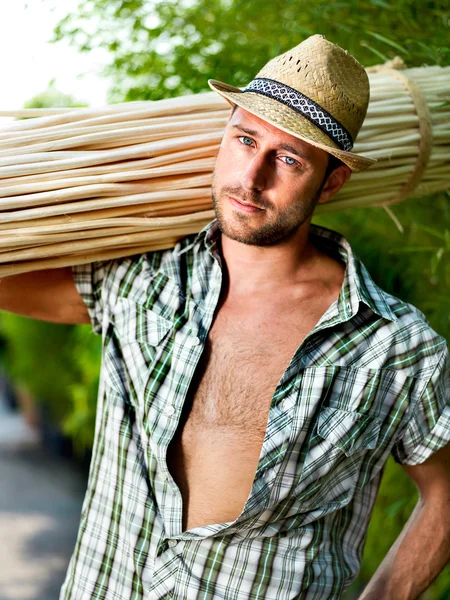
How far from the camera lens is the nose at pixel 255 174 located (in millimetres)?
1365

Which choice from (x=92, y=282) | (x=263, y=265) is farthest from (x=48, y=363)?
(x=263, y=265)

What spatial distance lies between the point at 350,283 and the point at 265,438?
366mm

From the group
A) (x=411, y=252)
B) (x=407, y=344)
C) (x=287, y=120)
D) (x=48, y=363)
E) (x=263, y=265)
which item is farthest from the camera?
(x=48, y=363)

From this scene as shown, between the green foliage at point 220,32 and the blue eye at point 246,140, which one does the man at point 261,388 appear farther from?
the green foliage at point 220,32

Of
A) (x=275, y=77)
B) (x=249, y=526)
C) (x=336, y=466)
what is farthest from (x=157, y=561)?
(x=275, y=77)

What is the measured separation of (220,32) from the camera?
7.53 feet

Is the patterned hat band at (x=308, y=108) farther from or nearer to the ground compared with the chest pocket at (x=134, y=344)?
farther from the ground

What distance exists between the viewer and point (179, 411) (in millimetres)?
1455

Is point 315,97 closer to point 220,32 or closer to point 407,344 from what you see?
point 407,344

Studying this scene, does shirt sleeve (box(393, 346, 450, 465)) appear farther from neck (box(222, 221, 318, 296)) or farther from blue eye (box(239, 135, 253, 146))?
blue eye (box(239, 135, 253, 146))

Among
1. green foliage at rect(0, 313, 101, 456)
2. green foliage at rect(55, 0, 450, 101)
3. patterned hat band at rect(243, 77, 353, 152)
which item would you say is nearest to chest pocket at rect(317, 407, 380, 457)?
patterned hat band at rect(243, 77, 353, 152)

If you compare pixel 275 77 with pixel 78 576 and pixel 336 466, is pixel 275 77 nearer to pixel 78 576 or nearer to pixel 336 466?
pixel 336 466

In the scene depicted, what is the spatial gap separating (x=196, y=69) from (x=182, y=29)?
0.13 m

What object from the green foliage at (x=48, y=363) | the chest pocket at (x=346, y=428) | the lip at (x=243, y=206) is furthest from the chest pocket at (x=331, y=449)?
the green foliage at (x=48, y=363)
